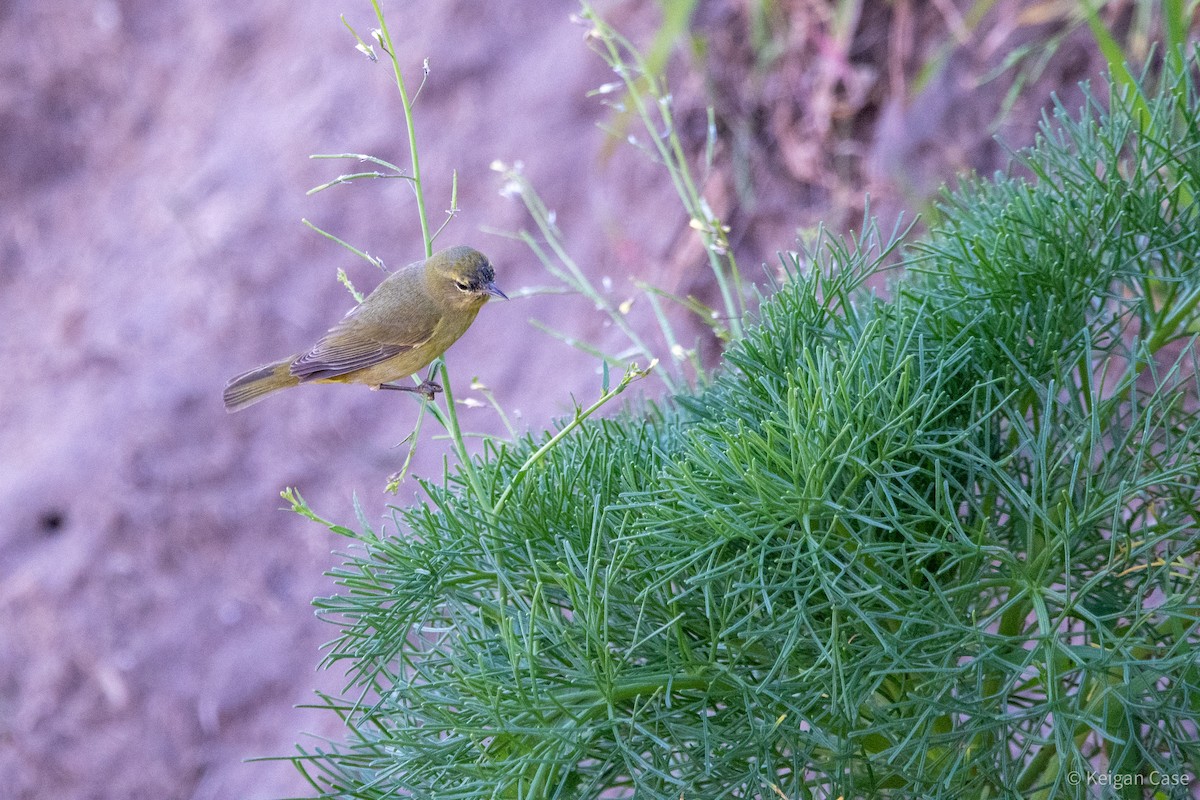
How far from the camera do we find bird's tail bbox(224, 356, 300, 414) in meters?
1.75

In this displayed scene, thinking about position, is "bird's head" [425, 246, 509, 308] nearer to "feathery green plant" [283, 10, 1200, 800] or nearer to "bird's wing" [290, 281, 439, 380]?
"bird's wing" [290, 281, 439, 380]

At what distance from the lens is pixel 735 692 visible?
0.85 meters

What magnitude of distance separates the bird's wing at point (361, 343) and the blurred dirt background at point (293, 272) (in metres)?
0.92

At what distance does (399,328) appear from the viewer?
1676 millimetres

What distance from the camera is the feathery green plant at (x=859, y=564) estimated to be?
80 centimetres

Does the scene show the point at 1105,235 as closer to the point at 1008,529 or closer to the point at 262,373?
the point at 1008,529

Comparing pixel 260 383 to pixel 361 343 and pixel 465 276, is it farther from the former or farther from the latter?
pixel 465 276

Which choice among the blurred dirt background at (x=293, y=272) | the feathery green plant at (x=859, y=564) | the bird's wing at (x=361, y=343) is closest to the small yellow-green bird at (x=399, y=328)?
the bird's wing at (x=361, y=343)

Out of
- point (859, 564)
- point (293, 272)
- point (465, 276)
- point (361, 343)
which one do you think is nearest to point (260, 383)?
point (361, 343)

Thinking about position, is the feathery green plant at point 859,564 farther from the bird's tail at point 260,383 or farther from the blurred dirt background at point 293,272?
the blurred dirt background at point 293,272

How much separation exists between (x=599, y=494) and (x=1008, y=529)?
367mm

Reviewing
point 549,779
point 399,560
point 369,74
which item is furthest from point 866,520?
point 369,74

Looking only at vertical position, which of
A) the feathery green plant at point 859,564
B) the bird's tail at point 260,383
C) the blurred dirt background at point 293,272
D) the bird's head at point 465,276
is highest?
the blurred dirt background at point 293,272

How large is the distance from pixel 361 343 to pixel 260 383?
23 centimetres
